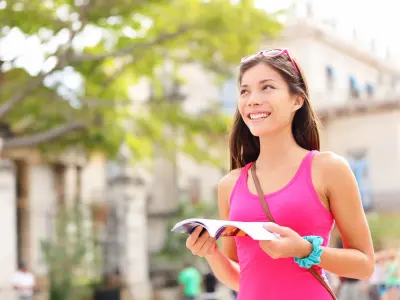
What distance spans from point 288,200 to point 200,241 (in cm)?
30

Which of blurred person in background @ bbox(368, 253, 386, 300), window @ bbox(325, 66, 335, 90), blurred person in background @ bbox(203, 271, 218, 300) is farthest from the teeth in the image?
window @ bbox(325, 66, 335, 90)

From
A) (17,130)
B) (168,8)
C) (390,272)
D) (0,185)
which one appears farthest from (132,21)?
(390,272)

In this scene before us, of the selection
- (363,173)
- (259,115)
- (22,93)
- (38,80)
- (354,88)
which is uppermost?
(354,88)

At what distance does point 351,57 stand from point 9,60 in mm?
22422

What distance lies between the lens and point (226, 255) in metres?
2.86

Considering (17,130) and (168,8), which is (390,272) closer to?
(168,8)

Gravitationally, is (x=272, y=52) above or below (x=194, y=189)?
above

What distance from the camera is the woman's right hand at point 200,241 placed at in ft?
7.94

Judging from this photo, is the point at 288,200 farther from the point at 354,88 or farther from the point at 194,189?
the point at 354,88

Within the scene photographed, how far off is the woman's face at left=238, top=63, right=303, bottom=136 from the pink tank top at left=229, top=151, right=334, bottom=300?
0.59 feet

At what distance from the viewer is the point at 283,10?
14586 mm

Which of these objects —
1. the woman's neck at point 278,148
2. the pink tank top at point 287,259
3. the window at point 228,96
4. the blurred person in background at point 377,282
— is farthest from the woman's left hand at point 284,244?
the window at point 228,96

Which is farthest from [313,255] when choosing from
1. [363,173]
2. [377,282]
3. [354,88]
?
[354,88]

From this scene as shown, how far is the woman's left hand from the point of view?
2203 mm
